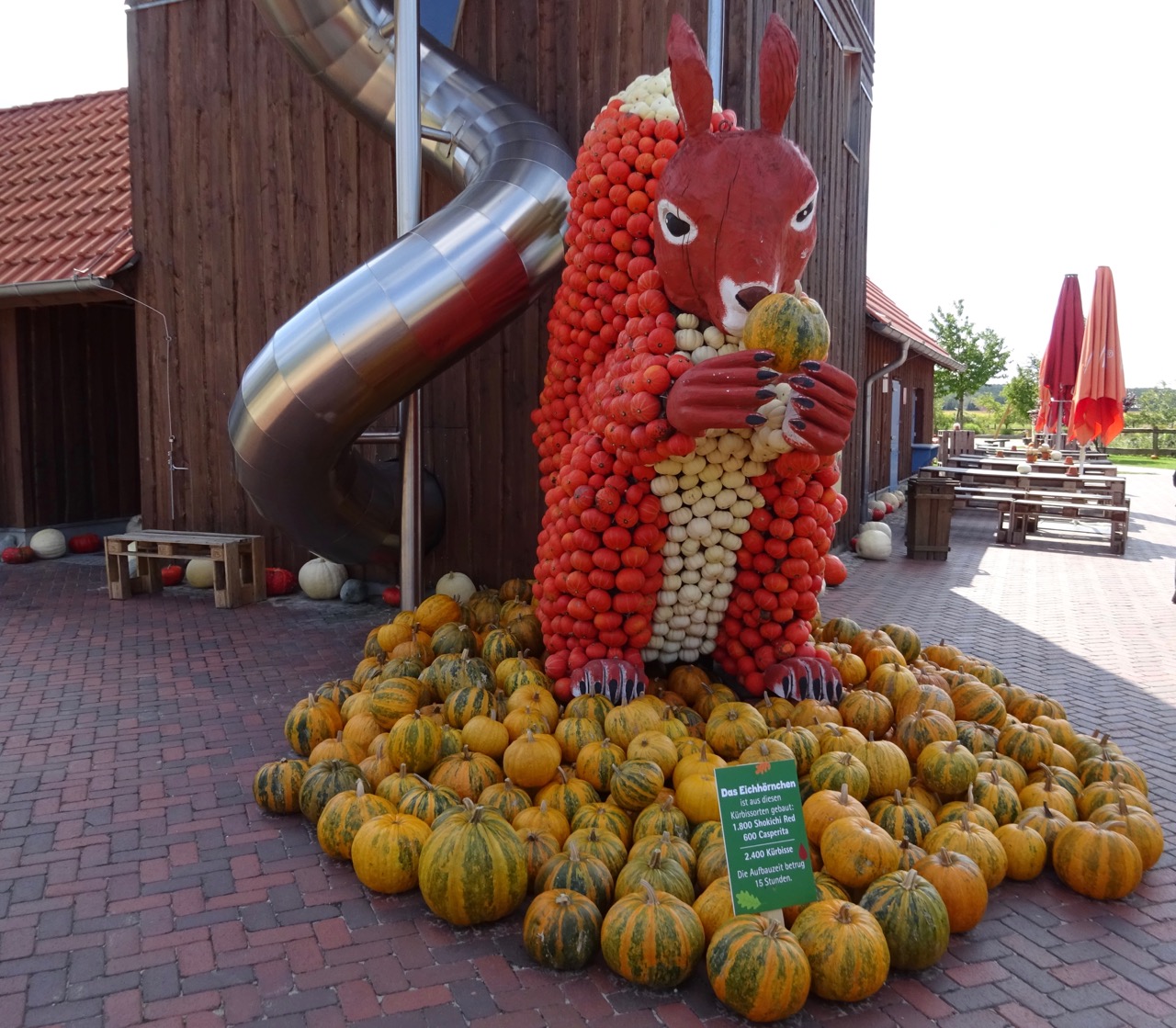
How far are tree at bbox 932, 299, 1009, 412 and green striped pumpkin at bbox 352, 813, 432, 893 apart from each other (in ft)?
109

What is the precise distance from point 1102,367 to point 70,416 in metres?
13.3

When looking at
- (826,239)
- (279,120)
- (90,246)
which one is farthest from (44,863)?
(826,239)

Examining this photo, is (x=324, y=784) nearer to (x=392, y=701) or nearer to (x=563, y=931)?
(x=392, y=701)

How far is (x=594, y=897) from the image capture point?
9.44ft

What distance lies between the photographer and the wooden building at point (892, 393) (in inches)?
506

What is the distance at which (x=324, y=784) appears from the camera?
358 cm

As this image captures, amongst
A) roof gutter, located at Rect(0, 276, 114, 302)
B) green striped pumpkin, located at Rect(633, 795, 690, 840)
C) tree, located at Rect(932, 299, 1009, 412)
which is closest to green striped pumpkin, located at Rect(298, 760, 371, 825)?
green striped pumpkin, located at Rect(633, 795, 690, 840)

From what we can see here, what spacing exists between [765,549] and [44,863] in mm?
3201

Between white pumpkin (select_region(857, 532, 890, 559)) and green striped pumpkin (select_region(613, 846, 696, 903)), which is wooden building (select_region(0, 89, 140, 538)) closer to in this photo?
green striped pumpkin (select_region(613, 846, 696, 903))

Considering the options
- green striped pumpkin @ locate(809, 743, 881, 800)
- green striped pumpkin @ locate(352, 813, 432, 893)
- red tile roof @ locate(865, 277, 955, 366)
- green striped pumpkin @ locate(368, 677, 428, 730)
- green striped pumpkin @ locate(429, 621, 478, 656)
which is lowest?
green striped pumpkin @ locate(352, 813, 432, 893)

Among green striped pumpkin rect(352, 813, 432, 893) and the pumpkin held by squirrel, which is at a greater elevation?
the pumpkin held by squirrel

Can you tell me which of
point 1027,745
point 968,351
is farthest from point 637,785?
point 968,351

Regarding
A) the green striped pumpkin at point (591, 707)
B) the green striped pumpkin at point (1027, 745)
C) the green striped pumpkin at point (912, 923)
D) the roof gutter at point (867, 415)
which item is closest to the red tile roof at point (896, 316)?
the roof gutter at point (867, 415)

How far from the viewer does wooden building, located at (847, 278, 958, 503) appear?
12852 millimetres
